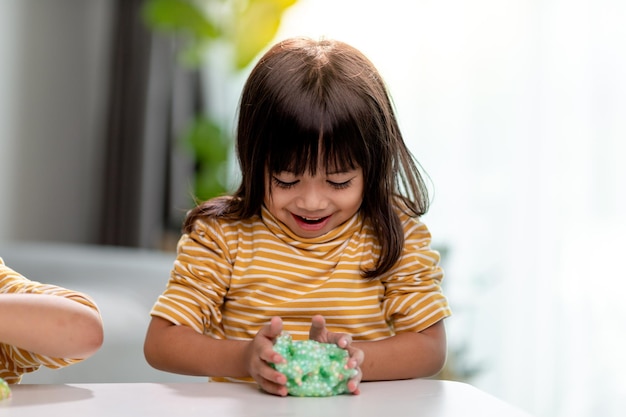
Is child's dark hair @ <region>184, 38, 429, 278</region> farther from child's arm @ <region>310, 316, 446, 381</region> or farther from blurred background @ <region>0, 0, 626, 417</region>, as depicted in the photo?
blurred background @ <region>0, 0, 626, 417</region>

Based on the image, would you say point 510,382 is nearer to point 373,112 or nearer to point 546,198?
point 546,198

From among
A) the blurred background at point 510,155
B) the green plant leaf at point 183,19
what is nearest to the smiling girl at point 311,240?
the blurred background at point 510,155

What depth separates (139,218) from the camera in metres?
4.36

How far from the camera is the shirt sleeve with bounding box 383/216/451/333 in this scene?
1163 millimetres

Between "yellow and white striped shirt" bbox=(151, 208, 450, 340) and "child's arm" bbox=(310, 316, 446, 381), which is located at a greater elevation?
"yellow and white striped shirt" bbox=(151, 208, 450, 340)

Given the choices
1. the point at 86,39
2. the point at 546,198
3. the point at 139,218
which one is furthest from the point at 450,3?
the point at 86,39

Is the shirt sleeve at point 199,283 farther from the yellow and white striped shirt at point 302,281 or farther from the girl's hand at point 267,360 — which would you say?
the girl's hand at point 267,360

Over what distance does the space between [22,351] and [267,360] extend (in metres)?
0.29

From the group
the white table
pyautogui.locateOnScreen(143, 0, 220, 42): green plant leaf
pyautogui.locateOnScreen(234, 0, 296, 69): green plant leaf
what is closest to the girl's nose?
the white table

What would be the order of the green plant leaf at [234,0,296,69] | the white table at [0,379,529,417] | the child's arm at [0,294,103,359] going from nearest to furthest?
the white table at [0,379,529,417]
the child's arm at [0,294,103,359]
the green plant leaf at [234,0,296,69]

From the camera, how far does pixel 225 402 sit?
0.91 m

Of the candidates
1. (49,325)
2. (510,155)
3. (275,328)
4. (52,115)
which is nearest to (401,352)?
(275,328)

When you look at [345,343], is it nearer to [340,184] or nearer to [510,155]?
[340,184]

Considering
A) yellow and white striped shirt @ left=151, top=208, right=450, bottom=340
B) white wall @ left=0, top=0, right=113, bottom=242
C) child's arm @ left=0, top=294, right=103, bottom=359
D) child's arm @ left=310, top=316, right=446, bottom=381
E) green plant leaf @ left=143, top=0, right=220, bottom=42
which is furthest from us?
white wall @ left=0, top=0, right=113, bottom=242
